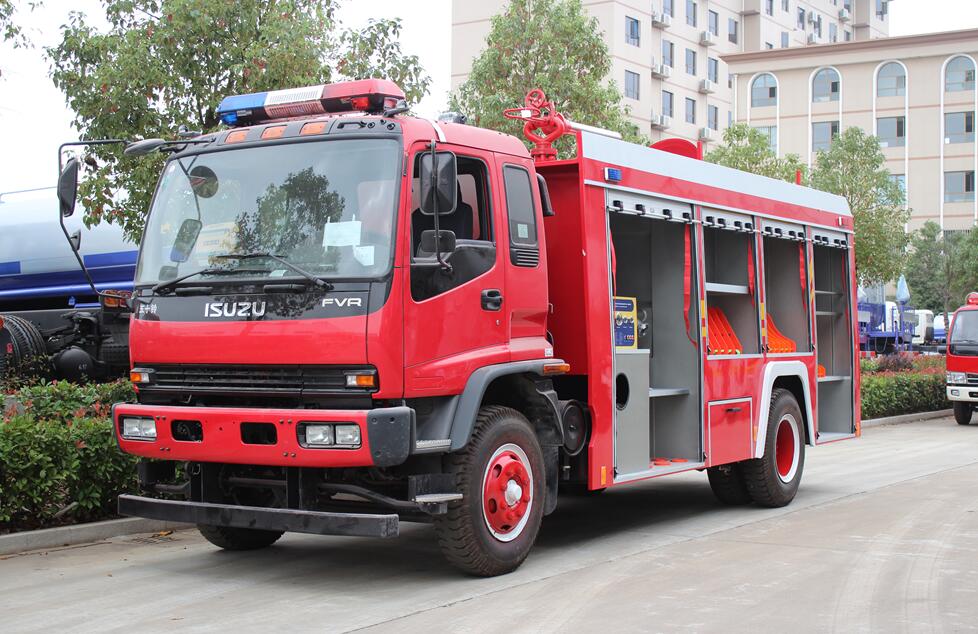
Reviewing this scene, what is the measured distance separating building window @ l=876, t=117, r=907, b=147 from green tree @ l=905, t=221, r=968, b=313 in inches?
260

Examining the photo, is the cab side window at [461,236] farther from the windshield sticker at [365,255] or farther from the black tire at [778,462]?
the black tire at [778,462]

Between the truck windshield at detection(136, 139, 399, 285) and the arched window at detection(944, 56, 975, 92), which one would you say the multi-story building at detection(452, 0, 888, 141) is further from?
the truck windshield at detection(136, 139, 399, 285)

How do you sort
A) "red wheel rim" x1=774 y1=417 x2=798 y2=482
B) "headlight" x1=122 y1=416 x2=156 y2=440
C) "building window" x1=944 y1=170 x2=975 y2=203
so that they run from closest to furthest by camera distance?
"headlight" x1=122 y1=416 x2=156 y2=440, "red wheel rim" x1=774 y1=417 x2=798 y2=482, "building window" x1=944 y1=170 x2=975 y2=203

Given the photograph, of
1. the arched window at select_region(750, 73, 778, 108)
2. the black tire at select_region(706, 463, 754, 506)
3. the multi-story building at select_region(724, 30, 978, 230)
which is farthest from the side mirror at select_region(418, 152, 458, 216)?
the arched window at select_region(750, 73, 778, 108)

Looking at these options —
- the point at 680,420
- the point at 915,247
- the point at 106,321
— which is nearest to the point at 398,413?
the point at 680,420

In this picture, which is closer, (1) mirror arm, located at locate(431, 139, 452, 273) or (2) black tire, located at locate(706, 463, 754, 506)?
(1) mirror arm, located at locate(431, 139, 452, 273)

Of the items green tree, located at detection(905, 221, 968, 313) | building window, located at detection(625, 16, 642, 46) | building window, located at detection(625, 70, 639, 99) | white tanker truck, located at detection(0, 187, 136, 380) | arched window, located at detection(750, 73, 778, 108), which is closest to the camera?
white tanker truck, located at detection(0, 187, 136, 380)

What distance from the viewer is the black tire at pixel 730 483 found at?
10523mm

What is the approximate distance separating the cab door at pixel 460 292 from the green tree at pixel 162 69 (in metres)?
5.56

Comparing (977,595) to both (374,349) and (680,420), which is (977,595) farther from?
(374,349)

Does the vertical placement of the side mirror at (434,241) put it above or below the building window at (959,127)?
below

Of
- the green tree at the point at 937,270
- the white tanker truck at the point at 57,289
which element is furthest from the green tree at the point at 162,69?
the green tree at the point at 937,270

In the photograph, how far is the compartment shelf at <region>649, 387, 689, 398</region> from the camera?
9.15 meters

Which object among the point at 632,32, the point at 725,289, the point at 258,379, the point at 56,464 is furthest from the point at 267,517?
the point at 632,32
